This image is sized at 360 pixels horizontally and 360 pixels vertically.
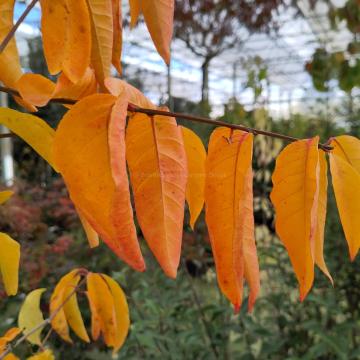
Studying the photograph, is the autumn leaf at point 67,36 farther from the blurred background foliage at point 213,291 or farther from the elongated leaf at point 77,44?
the blurred background foliage at point 213,291

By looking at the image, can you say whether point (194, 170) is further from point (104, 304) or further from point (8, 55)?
point (104, 304)

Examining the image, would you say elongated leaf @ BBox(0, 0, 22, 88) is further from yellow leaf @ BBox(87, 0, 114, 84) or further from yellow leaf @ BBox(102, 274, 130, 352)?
yellow leaf @ BBox(102, 274, 130, 352)

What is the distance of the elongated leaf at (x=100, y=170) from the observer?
0.78 ft

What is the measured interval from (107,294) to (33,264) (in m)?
1.53

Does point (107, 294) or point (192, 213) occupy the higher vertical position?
point (192, 213)

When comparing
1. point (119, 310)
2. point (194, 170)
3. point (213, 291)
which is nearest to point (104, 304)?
point (119, 310)

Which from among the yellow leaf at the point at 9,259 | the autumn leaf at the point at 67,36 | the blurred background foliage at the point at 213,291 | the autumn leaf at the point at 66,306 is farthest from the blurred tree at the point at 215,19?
the autumn leaf at the point at 67,36

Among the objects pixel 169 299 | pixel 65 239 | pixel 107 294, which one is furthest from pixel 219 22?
pixel 107 294

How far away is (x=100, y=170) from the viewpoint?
0.83 ft

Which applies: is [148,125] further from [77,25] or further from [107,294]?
[107,294]

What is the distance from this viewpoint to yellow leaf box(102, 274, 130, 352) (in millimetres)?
647

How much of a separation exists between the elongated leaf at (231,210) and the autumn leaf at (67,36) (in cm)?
10

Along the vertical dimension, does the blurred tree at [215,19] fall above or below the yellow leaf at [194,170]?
above

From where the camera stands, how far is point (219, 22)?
17.5 ft
